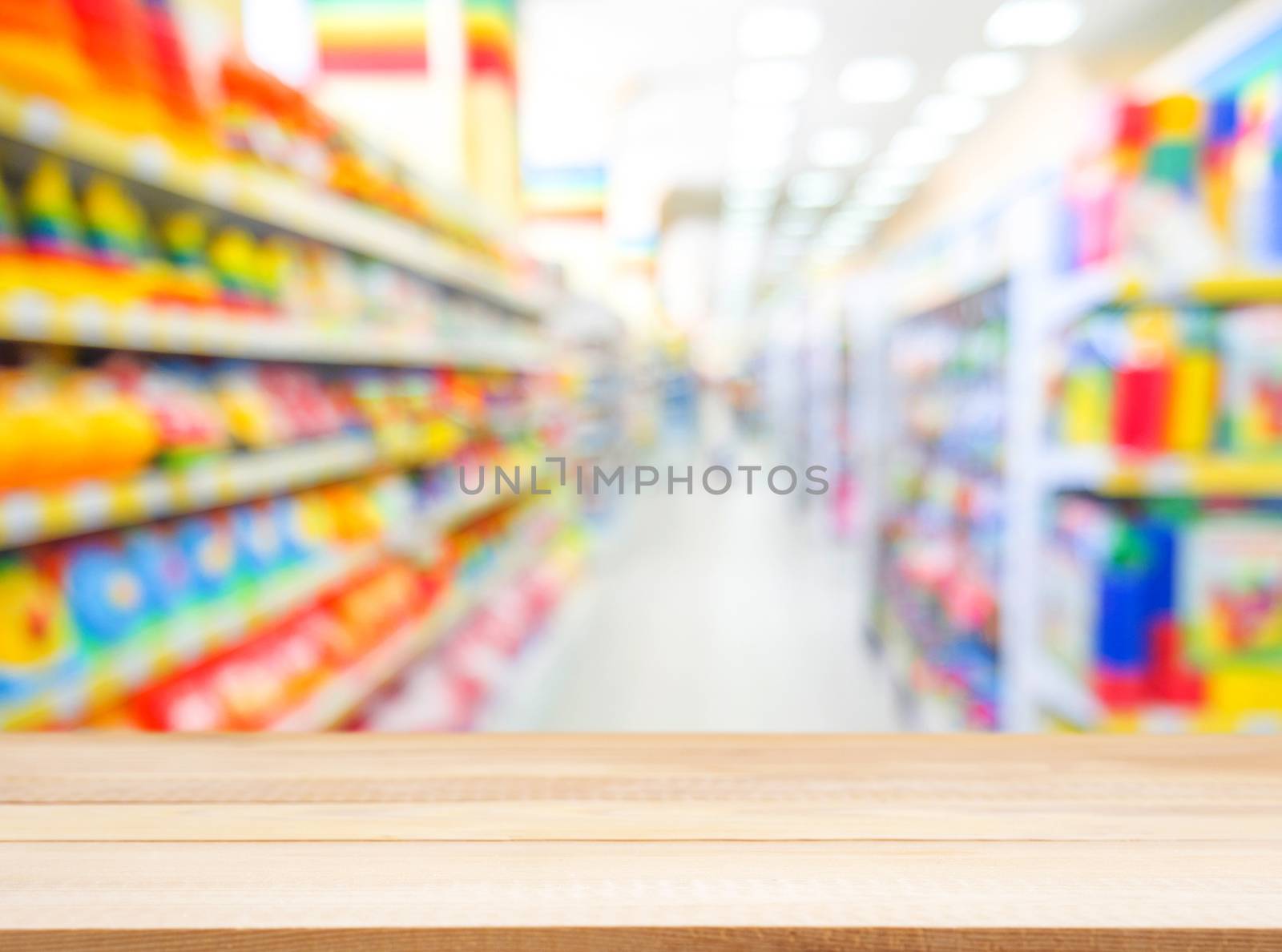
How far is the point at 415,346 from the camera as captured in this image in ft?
10.1

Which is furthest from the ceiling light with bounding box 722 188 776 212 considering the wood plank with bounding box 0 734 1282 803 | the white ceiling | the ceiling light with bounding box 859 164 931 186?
the wood plank with bounding box 0 734 1282 803

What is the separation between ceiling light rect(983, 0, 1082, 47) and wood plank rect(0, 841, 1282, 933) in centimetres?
707

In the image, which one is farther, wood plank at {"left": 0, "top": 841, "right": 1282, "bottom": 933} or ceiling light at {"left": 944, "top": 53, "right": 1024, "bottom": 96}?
ceiling light at {"left": 944, "top": 53, "right": 1024, "bottom": 96}

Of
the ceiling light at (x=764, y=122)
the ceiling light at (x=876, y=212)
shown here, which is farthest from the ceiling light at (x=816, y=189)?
the ceiling light at (x=764, y=122)

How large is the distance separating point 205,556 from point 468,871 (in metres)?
1.48

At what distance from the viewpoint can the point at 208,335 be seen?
1.79 metres

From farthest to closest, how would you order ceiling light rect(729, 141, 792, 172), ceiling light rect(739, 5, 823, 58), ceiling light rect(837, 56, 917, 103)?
1. ceiling light rect(729, 141, 792, 172)
2. ceiling light rect(837, 56, 917, 103)
3. ceiling light rect(739, 5, 823, 58)

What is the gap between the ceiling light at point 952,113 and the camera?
32.7ft

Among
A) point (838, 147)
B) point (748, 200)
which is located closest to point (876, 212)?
point (748, 200)

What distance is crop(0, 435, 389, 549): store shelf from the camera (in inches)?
51.0

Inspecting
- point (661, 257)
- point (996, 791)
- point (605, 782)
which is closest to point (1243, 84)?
point (996, 791)

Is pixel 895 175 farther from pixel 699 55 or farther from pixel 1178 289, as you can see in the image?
pixel 1178 289

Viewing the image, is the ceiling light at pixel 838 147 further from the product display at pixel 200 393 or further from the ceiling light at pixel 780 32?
the product display at pixel 200 393

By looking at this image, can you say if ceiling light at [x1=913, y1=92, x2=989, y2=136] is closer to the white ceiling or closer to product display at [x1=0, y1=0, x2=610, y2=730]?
the white ceiling
